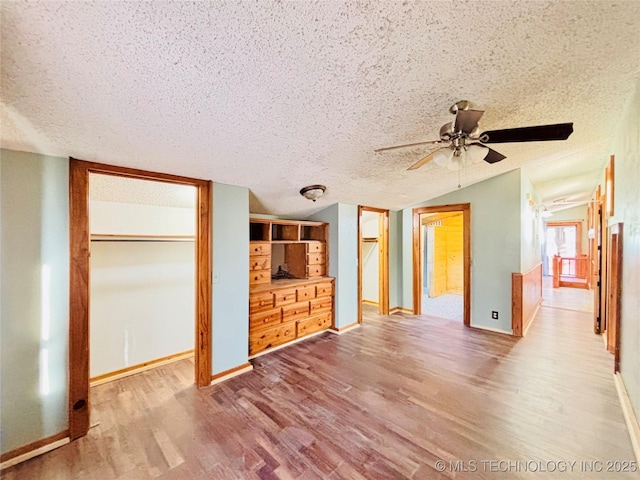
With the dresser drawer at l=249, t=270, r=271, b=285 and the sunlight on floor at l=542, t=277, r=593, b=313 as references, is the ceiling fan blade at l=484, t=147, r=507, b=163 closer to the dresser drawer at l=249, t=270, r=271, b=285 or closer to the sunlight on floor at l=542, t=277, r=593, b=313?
the dresser drawer at l=249, t=270, r=271, b=285

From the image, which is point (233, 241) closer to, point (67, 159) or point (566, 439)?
point (67, 159)

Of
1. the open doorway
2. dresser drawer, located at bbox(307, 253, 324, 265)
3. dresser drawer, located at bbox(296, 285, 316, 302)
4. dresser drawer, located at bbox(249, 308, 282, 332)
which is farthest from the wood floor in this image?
dresser drawer, located at bbox(307, 253, 324, 265)

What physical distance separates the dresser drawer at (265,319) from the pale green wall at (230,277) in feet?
0.68

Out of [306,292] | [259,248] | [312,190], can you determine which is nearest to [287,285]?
[306,292]

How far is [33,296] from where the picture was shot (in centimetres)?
175

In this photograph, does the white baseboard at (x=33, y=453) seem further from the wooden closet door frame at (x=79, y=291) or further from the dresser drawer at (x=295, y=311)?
the dresser drawer at (x=295, y=311)

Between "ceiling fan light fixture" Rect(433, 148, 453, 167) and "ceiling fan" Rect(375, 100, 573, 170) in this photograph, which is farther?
"ceiling fan light fixture" Rect(433, 148, 453, 167)

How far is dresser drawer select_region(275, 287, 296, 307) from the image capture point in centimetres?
338

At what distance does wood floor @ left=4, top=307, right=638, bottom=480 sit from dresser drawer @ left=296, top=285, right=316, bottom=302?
729mm

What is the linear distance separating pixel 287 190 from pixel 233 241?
2.92 ft

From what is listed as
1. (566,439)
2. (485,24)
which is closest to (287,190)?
(485,24)

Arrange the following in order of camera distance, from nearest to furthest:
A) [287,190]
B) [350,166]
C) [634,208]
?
1. [634,208]
2. [350,166]
3. [287,190]

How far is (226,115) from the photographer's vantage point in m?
1.64

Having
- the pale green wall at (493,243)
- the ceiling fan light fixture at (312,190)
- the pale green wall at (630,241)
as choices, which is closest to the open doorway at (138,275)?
the ceiling fan light fixture at (312,190)
